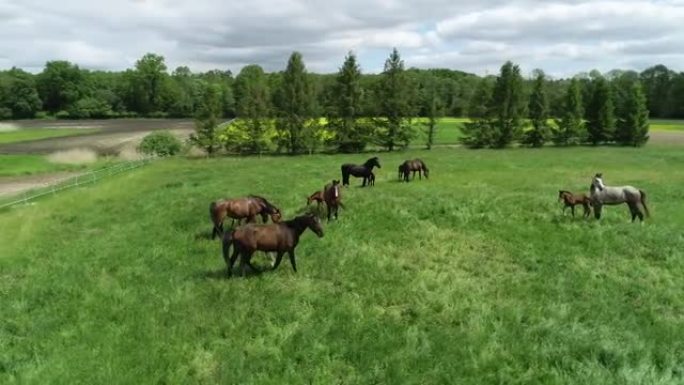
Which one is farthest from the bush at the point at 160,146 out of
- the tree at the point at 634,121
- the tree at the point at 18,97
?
the tree at the point at 18,97

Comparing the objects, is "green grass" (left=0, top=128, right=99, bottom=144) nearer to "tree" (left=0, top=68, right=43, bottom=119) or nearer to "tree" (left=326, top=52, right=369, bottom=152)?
"tree" (left=0, top=68, right=43, bottom=119)

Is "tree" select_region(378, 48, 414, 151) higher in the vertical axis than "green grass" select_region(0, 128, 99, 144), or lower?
higher

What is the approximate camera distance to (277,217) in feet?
64.1

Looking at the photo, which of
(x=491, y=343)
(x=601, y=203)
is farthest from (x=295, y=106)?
(x=491, y=343)

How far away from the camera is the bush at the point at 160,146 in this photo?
69188 millimetres

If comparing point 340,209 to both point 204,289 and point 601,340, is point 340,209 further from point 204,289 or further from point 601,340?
point 601,340

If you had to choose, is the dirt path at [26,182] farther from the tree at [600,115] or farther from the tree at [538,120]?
the tree at [600,115]

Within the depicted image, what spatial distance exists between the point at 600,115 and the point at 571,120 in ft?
13.1

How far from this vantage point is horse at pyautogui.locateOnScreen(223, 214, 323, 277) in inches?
583

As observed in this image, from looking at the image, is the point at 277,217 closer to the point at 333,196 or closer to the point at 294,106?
the point at 333,196

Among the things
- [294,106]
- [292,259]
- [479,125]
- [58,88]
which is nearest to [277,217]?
[292,259]

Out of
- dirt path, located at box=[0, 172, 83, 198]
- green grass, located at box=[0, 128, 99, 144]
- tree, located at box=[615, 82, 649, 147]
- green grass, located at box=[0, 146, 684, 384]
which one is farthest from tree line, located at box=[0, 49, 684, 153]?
green grass, located at box=[0, 146, 684, 384]

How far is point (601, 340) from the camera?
11.1 metres

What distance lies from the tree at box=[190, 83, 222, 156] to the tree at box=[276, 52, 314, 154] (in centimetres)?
768
